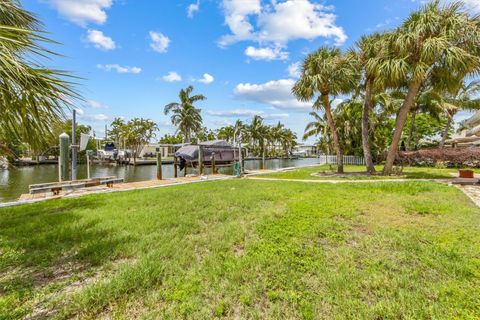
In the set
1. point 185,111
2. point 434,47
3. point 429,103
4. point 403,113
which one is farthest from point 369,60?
point 185,111

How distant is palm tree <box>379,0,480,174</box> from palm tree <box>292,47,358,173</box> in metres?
2.16

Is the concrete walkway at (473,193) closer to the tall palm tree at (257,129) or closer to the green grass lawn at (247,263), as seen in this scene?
the green grass lawn at (247,263)

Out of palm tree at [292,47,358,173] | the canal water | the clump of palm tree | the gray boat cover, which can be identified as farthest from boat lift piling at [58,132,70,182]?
the clump of palm tree

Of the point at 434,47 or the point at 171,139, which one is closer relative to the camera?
the point at 434,47

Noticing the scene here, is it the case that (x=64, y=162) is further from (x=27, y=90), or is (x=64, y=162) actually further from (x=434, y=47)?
(x=434, y=47)

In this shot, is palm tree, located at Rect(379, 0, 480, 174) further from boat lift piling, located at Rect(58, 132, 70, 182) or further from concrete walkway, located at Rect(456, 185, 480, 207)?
boat lift piling, located at Rect(58, 132, 70, 182)

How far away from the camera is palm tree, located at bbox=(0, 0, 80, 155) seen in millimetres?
1873

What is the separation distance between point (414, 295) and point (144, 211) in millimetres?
5661

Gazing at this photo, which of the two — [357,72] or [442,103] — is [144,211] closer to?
[357,72]

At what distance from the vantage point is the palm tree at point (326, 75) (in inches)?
539

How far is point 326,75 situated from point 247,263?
1297 cm

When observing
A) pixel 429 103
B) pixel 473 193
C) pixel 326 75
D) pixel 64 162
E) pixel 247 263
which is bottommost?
pixel 247 263

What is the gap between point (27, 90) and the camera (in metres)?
2.00

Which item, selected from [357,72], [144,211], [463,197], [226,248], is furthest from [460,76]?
[144,211]
